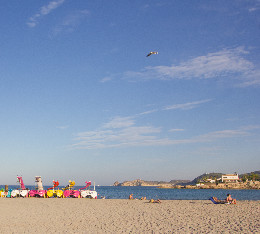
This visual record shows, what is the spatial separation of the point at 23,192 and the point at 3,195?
13.2 feet

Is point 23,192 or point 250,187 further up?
point 23,192

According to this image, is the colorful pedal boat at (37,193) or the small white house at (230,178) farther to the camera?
the small white house at (230,178)

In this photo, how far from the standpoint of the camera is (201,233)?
1305 cm

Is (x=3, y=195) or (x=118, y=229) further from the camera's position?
(x=3, y=195)

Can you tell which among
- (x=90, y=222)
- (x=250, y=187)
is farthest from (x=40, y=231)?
(x=250, y=187)

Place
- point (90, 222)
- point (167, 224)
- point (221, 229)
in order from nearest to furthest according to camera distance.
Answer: point (221, 229) < point (167, 224) < point (90, 222)

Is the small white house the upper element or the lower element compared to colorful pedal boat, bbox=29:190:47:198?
lower

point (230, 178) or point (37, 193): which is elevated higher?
point (37, 193)

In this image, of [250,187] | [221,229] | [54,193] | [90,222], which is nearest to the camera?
[221,229]

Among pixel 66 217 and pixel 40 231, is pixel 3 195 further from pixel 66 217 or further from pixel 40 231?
pixel 40 231

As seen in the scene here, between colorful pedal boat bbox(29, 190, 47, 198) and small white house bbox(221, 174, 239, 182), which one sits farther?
small white house bbox(221, 174, 239, 182)

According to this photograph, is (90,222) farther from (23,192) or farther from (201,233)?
(23,192)

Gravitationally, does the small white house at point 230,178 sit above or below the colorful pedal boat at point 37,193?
below

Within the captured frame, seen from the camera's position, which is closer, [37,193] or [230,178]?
[37,193]
